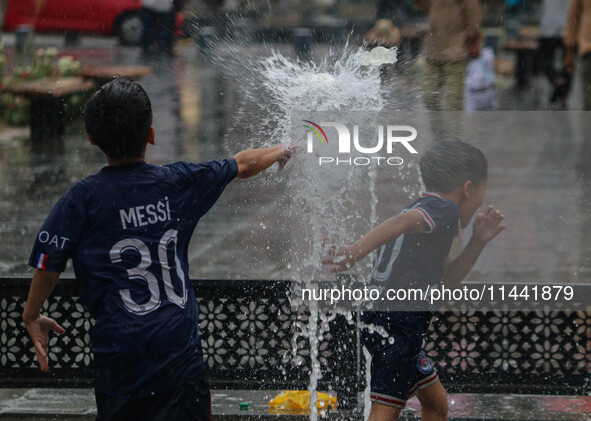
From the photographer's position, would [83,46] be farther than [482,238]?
Yes

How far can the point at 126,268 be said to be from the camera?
2525 mm

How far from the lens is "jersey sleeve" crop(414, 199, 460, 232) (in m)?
3.23

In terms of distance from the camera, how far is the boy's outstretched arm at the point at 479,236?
334 cm

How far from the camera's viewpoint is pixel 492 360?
397cm

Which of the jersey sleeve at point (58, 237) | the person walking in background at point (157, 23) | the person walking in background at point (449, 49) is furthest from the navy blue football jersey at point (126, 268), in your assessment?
the person walking in background at point (157, 23)

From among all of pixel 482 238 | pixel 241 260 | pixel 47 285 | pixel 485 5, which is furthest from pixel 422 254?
pixel 485 5

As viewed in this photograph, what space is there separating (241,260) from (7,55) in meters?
9.40

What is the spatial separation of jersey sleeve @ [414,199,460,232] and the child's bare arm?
0.02 metres

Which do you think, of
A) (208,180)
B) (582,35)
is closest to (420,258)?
(208,180)

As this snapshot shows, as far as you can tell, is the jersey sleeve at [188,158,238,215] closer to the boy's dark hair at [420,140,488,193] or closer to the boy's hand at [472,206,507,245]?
the boy's dark hair at [420,140,488,193]

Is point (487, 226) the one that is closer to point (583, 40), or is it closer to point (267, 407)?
point (267, 407)

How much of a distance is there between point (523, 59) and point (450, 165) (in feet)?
38.5

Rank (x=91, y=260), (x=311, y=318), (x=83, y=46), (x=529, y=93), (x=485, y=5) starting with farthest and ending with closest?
(x=485, y=5) → (x=83, y=46) → (x=529, y=93) → (x=311, y=318) → (x=91, y=260)

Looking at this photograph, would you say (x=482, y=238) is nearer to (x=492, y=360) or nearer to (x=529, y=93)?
(x=492, y=360)
